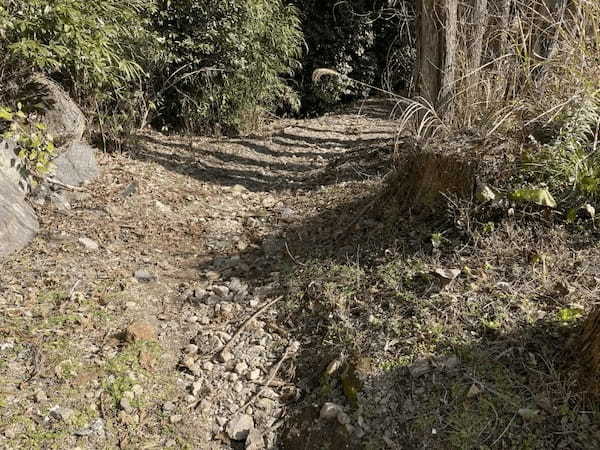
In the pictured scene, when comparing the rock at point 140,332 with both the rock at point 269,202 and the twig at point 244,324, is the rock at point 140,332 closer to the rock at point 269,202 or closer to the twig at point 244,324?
the twig at point 244,324

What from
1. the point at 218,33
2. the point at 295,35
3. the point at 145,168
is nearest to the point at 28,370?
the point at 145,168

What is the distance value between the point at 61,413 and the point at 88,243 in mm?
1510

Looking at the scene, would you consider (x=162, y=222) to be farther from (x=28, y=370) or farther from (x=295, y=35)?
(x=295, y=35)

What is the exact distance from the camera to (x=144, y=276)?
11.0 feet

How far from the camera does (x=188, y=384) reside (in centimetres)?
260

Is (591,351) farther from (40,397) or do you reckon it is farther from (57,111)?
(57,111)

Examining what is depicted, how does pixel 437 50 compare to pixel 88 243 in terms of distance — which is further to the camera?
pixel 437 50

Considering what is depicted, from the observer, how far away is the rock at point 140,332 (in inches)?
108

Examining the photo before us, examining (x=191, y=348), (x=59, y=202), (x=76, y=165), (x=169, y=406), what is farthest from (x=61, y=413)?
(x=76, y=165)

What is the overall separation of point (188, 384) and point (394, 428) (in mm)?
1032

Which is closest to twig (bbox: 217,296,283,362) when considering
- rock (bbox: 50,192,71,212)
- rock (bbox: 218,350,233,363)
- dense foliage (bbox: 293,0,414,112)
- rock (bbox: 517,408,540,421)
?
rock (bbox: 218,350,233,363)

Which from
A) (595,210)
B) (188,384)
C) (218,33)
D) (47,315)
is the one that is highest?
(218,33)

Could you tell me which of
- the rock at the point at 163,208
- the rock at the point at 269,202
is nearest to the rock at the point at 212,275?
the rock at the point at 163,208

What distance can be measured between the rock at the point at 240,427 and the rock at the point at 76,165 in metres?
2.63
